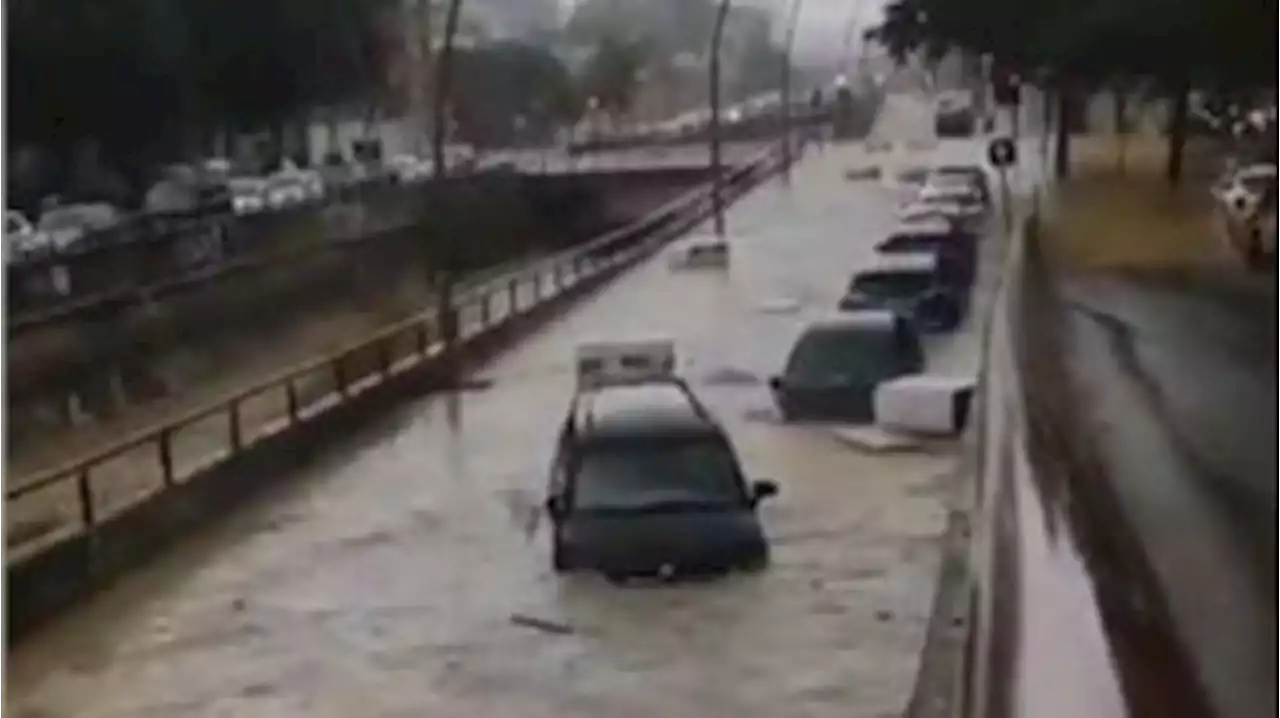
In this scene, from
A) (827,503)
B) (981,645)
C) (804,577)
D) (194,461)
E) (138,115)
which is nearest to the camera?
(981,645)

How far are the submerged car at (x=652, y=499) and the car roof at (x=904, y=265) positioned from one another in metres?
14.7

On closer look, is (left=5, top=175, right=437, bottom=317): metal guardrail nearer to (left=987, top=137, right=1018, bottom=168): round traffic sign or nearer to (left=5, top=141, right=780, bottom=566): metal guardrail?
(left=5, top=141, right=780, bottom=566): metal guardrail

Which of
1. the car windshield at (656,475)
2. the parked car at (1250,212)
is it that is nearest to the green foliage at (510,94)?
the car windshield at (656,475)

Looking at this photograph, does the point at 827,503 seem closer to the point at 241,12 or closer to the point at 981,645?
the point at 981,645

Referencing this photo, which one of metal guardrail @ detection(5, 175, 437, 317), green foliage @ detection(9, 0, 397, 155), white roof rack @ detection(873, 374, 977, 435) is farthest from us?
green foliage @ detection(9, 0, 397, 155)

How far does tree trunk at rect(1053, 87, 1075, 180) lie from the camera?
35219mm

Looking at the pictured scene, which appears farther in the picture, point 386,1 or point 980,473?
point 386,1

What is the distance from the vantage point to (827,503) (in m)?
20.0

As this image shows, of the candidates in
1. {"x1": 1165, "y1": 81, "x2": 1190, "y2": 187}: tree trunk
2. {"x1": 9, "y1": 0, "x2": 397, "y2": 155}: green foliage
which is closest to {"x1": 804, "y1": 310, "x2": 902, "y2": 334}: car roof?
{"x1": 1165, "y1": 81, "x2": 1190, "y2": 187}: tree trunk

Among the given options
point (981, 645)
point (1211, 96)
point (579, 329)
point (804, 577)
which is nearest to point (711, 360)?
point (579, 329)

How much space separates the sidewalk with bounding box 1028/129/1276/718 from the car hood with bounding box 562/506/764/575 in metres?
2.14

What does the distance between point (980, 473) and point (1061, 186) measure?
2069 cm

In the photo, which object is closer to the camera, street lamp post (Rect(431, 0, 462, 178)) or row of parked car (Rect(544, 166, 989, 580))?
row of parked car (Rect(544, 166, 989, 580))

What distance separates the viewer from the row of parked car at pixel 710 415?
55.1 ft
